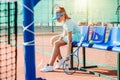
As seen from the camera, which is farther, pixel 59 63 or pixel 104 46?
pixel 59 63

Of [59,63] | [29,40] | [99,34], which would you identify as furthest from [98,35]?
[29,40]

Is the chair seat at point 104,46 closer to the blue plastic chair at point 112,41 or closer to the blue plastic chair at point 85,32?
the blue plastic chair at point 112,41

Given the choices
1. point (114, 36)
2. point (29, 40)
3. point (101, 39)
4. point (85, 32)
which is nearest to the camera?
point (29, 40)

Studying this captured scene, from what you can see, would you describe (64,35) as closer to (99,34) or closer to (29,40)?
(99,34)

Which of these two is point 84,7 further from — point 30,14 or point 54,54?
point 30,14

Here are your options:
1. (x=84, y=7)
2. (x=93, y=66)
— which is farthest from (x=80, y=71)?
(x=84, y=7)

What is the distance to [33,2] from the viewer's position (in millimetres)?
3736

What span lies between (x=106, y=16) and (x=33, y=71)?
23.8 meters

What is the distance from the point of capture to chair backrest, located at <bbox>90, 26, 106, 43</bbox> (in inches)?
267

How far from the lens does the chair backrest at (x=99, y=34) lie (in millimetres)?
6773

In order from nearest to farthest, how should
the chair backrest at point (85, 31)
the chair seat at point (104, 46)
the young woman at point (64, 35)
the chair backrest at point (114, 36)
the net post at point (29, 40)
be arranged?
the net post at point (29, 40), the chair seat at point (104, 46), the chair backrest at point (114, 36), the young woman at point (64, 35), the chair backrest at point (85, 31)

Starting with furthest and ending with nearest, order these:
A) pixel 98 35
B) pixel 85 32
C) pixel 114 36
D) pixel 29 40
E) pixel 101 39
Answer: pixel 85 32, pixel 98 35, pixel 101 39, pixel 114 36, pixel 29 40

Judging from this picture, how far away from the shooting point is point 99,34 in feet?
22.8

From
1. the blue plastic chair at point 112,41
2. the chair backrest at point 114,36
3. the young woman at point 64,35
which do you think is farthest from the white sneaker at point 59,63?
the chair backrest at point 114,36
